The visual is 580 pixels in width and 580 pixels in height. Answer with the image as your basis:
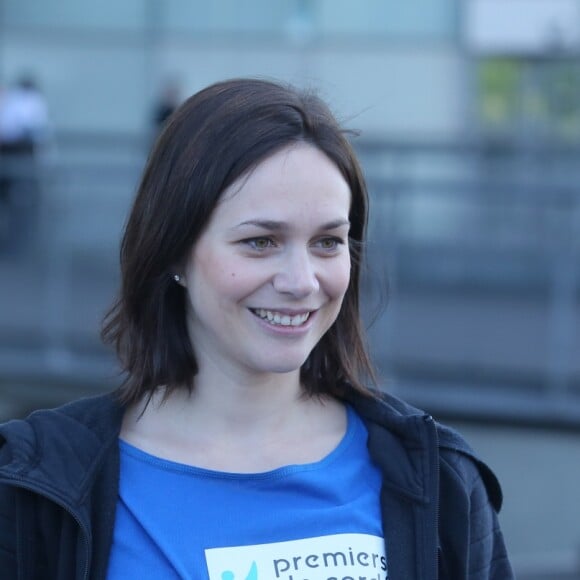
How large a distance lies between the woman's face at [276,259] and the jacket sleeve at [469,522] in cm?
35

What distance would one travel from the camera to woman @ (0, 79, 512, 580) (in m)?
2.05

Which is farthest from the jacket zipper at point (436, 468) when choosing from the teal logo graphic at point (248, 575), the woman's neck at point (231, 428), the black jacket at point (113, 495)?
the teal logo graphic at point (248, 575)

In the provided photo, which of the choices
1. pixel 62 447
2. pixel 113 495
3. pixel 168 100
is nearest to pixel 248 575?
pixel 113 495

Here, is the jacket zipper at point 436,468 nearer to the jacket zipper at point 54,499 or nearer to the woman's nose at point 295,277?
the woman's nose at point 295,277

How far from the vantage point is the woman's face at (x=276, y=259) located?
207 centimetres

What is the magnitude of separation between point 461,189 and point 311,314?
5.71 metres

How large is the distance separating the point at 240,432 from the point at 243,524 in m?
0.19

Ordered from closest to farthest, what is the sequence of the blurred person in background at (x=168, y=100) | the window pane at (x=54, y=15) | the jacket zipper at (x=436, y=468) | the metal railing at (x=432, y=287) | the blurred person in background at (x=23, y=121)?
the jacket zipper at (x=436, y=468) → the metal railing at (x=432, y=287) → the blurred person in background at (x=23, y=121) → the blurred person in background at (x=168, y=100) → the window pane at (x=54, y=15)

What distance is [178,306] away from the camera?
2338 millimetres

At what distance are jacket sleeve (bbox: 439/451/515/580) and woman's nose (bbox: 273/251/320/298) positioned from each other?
41 centimetres

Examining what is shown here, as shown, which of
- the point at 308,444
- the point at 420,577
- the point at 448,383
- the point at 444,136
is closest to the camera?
the point at 420,577

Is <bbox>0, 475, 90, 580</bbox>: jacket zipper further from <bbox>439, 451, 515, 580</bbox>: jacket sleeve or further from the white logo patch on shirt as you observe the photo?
<bbox>439, 451, 515, 580</bbox>: jacket sleeve

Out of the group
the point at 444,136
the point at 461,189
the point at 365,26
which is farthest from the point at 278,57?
the point at 461,189

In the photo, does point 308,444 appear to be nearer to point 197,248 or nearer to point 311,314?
point 311,314
